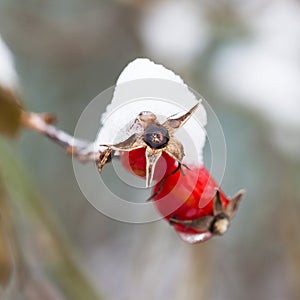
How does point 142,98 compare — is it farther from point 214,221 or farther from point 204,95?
point 204,95

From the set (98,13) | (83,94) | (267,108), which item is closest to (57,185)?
(83,94)

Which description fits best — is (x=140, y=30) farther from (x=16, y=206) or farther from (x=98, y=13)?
(x=16, y=206)

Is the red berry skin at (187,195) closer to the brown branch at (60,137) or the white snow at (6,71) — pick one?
the brown branch at (60,137)

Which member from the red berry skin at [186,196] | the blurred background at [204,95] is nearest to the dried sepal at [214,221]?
the red berry skin at [186,196]

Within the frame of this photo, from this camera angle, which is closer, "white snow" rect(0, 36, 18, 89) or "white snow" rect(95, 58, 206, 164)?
"white snow" rect(95, 58, 206, 164)

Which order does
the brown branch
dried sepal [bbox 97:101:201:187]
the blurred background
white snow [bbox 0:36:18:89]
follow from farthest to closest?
1. the blurred background
2. white snow [bbox 0:36:18:89]
3. the brown branch
4. dried sepal [bbox 97:101:201:187]

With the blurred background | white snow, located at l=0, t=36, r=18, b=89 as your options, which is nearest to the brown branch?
white snow, located at l=0, t=36, r=18, b=89

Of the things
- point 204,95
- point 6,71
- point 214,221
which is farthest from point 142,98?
point 204,95

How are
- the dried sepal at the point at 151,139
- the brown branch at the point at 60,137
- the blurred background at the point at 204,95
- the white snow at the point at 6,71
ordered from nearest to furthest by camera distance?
the dried sepal at the point at 151,139 < the brown branch at the point at 60,137 < the white snow at the point at 6,71 < the blurred background at the point at 204,95

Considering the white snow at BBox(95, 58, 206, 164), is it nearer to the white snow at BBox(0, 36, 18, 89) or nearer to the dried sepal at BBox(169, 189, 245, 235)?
the dried sepal at BBox(169, 189, 245, 235)
